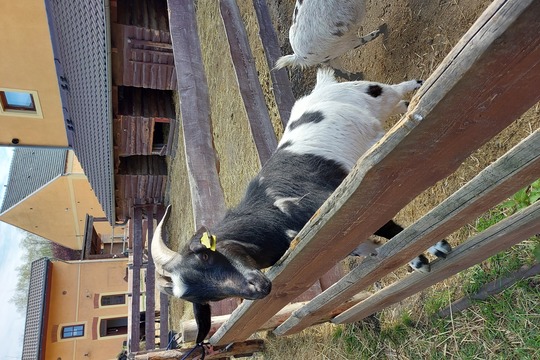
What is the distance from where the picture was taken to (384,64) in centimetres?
472

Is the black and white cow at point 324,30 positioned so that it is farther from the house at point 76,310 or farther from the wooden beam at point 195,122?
the house at point 76,310

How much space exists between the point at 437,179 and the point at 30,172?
32863 mm

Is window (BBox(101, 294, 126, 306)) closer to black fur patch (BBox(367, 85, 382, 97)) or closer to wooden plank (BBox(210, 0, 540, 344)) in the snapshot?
black fur patch (BBox(367, 85, 382, 97))

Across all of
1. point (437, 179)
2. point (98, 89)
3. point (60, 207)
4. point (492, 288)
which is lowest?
point (492, 288)

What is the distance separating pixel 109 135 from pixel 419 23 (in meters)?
6.84

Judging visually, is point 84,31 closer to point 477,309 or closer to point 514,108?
point 477,309

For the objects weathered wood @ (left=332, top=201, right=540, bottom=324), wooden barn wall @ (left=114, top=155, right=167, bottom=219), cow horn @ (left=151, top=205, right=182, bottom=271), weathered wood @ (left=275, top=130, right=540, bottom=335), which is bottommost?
weathered wood @ (left=332, top=201, right=540, bottom=324)

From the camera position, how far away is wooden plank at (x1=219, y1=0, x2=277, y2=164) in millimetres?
5250

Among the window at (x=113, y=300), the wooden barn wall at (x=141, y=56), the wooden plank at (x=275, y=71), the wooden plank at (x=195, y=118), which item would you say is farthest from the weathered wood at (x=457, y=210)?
the window at (x=113, y=300)

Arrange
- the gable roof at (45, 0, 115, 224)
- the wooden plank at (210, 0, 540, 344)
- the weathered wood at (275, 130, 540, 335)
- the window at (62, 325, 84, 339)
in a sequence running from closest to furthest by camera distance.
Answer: the wooden plank at (210, 0, 540, 344) → the weathered wood at (275, 130, 540, 335) → the gable roof at (45, 0, 115, 224) → the window at (62, 325, 84, 339)

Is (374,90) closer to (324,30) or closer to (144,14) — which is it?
(324,30)

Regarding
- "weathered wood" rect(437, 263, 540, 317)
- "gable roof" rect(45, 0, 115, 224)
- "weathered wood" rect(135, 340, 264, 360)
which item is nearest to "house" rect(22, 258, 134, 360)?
"gable roof" rect(45, 0, 115, 224)

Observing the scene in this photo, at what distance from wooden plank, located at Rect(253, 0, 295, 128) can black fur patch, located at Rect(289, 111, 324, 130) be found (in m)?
1.45

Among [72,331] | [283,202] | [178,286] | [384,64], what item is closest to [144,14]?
[384,64]
